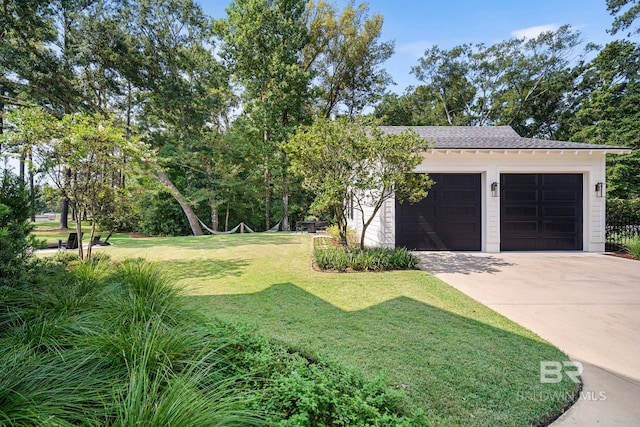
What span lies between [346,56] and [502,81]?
44.1 feet

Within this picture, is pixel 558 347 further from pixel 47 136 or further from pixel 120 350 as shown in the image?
pixel 47 136

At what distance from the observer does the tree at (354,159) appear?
261 inches

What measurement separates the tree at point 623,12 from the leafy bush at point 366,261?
67.1ft

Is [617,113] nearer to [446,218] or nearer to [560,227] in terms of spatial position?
[560,227]

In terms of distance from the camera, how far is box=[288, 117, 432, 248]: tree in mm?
6641

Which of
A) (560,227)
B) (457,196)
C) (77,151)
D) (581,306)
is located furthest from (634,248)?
(77,151)

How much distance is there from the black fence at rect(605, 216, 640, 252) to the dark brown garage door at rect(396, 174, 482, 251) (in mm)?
4057

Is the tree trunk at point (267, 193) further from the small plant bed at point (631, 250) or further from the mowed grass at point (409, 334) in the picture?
the small plant bed at point (631, 250)

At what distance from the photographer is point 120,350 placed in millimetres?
2059

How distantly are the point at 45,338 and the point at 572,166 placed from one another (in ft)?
39.9

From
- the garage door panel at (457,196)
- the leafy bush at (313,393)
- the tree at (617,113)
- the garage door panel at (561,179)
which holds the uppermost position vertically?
the tree at (617,113)

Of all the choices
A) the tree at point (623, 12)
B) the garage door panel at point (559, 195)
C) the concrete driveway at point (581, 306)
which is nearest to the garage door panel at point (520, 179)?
the garage door panel at point (559, 195)

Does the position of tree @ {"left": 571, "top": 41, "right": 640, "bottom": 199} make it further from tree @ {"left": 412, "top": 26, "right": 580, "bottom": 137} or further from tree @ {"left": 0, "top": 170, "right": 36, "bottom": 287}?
tree @ {"left": 0, "top": 170, "right": 36, "bottom": 287}

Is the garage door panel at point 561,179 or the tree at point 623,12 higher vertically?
the tree at point 623,12
